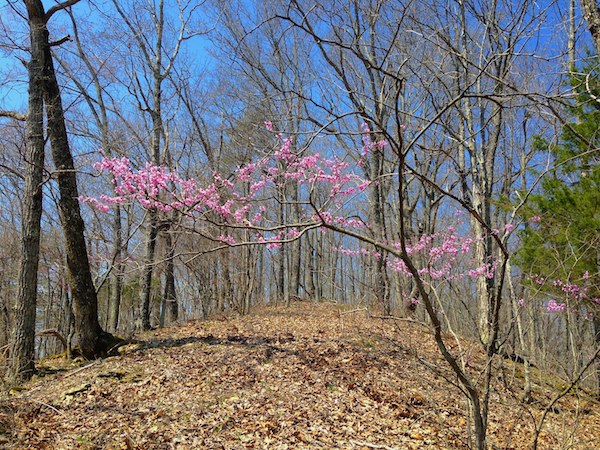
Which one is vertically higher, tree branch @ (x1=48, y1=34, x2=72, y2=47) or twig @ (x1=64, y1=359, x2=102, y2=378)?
tree branch @ (x1=48, y1=34, x2=72, y2=47)

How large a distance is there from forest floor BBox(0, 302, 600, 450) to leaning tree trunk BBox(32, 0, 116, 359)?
1.52 ft

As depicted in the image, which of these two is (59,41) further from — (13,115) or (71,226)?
(71,226)

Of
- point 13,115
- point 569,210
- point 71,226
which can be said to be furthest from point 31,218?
point 569,210

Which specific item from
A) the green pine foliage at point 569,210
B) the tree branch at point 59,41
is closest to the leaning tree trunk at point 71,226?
the tree branch at point 59,41

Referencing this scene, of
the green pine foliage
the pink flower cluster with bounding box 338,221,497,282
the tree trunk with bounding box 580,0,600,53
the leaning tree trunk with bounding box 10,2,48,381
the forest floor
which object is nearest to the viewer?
the tree trunk with bounding box 580,0,600,53

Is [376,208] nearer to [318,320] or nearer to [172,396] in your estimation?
[318,320]

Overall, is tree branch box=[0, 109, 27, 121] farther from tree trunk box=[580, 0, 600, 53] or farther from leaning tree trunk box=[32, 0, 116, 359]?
tree trunk box=[580, 0, 600, 53]

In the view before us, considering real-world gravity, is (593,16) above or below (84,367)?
above

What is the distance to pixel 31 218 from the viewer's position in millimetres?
5773

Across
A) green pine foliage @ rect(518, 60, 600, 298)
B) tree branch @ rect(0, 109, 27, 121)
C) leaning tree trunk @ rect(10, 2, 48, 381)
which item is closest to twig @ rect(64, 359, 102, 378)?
leaning tree trunk @ rect(10, 2, 48, 381)

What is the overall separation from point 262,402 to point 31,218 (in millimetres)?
3872

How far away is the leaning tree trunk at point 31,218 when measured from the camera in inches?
223

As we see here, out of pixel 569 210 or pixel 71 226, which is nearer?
pixel 71 226

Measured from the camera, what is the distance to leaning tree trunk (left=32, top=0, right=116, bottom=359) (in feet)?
20.5
